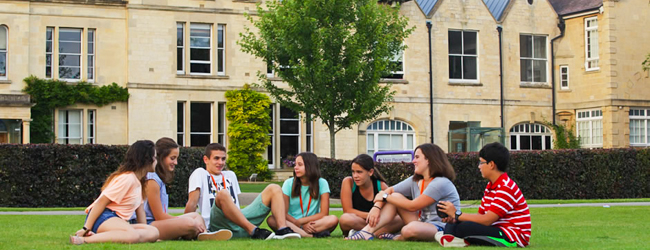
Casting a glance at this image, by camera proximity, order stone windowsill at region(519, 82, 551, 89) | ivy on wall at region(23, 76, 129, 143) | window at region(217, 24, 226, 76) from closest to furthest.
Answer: ivy on wall at region(23, 76, 129, 143)
window at region(217, 24, 226, 76)
stone windowsill at region(519, 82, 551, 89)

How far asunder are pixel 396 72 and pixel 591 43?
988 centimetres

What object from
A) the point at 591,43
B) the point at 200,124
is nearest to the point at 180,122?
the point at 200,124

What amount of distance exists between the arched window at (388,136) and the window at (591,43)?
27.8ft

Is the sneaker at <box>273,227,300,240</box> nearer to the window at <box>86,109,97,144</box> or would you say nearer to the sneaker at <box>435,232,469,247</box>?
the sneaker at <box>435,232,469,247</box>

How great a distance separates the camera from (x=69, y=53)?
32.5 m

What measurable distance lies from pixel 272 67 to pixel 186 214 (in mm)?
17716

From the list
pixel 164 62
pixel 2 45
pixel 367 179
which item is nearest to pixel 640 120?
pixel 164 62

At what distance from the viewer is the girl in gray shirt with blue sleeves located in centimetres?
983

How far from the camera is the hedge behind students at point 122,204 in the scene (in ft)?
30.3

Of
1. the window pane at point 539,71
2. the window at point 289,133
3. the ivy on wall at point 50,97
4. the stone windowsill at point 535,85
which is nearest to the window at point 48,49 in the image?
the ivy on wall at point 50,97

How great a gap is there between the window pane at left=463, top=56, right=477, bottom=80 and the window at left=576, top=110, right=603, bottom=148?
508 centimetres

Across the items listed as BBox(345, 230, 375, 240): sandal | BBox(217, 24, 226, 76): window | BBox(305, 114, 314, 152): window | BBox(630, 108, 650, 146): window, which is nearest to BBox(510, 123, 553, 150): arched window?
BBox(630, 108, 650, 146): window

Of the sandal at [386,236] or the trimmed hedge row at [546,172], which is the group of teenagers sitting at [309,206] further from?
the trimmed hedge row at [546,172]

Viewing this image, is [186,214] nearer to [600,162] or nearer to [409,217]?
[409,217]
